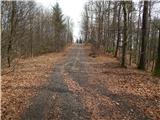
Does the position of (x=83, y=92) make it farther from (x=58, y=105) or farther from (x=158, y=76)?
(x=158, y=76)

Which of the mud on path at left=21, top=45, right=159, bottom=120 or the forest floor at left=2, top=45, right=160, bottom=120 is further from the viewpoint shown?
the forest floor at left=2, top=45, right=160, bottom=120

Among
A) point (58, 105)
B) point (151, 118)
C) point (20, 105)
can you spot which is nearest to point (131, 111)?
point (151, 118)

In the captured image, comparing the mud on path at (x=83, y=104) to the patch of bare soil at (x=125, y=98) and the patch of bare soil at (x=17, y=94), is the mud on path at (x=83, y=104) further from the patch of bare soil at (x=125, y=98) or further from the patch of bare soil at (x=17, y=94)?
the patch of bare soil at (x=17, y=94)

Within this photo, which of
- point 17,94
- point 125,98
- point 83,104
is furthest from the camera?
point 17,94

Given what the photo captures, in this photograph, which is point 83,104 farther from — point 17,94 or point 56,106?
point 17,94

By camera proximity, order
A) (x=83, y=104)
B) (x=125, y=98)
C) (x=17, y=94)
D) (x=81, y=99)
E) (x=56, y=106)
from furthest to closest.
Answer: (x=17, y=94) → (x=125, y=98) → (x=81, y=99) → (x=83, y=104) → (x=56, y=106)

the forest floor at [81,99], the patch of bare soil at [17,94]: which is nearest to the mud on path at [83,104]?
the forest floor at [81,99]

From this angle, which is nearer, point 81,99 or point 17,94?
point 81,99

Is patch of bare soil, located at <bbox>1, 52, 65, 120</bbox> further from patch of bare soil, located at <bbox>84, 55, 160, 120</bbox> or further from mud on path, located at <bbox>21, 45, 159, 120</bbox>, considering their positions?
patch of bare soil, located at <bbox>84, 55, 160, 120</bbox>

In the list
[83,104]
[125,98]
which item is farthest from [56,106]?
[125,98]

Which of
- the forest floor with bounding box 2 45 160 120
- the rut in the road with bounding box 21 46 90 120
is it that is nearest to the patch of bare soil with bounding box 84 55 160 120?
the forest floor with bounding box 2 45 160 120

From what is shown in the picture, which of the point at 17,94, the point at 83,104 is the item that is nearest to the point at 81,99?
the point at 83,104

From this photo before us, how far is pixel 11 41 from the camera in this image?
8117 mm

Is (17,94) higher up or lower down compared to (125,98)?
higher up
